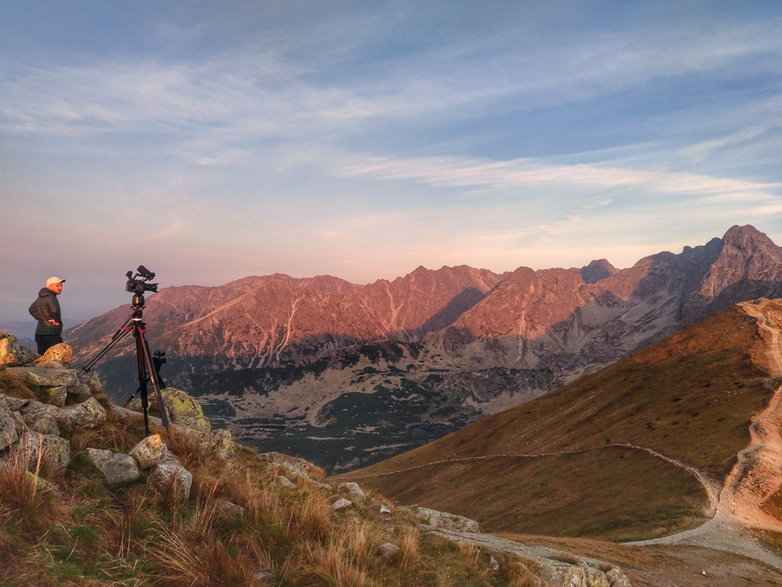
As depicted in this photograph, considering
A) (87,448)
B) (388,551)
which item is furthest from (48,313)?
(388,551)

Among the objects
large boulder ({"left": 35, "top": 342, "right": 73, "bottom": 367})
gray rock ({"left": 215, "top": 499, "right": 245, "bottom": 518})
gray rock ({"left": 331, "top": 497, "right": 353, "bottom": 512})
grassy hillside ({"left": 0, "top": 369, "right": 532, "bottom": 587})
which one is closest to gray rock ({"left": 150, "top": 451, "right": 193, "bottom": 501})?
grassy hillside ({"left": 0, "top": 369, "right": 532, "bottom": 587})

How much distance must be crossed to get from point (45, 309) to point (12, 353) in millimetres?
2069

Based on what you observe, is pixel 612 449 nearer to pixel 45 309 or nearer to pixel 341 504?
pixel 341 504

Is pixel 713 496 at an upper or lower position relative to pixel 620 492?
upper

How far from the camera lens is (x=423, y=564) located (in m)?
9.12

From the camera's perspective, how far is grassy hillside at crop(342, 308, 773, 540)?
49219 mm

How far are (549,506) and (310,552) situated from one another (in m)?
61.8

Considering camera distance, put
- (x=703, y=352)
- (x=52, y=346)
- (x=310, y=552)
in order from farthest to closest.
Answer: (x=703, y=352), (x=52, y=346), (x=310, y=552)

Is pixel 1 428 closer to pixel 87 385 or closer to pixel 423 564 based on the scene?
pixel 87 385

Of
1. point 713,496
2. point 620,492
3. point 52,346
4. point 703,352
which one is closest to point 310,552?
point 52,346

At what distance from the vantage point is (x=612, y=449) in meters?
72.1

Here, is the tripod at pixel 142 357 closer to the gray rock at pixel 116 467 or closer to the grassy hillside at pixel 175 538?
the grassy hillside at pixel 175 538

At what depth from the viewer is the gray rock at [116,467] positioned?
8086 millimetres

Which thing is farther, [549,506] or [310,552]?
[549,506]
